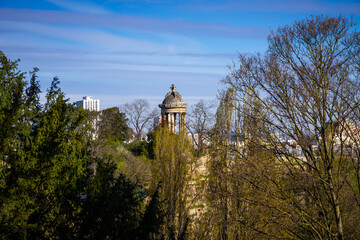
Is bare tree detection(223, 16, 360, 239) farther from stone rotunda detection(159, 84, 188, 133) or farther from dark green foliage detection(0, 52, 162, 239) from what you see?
stone rotunda detection(159, 84, 188, 133)

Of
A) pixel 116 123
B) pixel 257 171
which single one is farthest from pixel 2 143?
pixel 116 123

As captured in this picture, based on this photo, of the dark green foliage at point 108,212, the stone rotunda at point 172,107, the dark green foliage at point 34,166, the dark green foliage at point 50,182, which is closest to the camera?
the dark green foliage at point 108,212

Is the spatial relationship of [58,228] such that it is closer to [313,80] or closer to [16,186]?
[16,186]

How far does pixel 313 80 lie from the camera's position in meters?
10.1

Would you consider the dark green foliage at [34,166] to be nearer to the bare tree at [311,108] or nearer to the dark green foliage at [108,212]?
the dark green foliage at [108,212]

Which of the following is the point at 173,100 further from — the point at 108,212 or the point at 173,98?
the point at 108,212

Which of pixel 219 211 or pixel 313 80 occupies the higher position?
pixel 313 80

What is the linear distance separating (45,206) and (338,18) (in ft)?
28.5

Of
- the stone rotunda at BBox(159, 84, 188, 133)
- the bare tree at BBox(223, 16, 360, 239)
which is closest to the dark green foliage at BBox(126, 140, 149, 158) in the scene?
the stone rotunda at BBox(159, 84, 188, 133)

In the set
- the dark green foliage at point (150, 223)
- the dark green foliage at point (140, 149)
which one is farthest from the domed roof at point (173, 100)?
the dark green foliage at point (150, 223)

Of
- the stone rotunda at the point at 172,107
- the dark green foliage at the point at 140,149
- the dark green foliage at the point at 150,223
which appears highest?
the stone rotunda at the point at 172,107

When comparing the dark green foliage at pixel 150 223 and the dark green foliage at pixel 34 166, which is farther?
the dark green foliage at pixel 34 166

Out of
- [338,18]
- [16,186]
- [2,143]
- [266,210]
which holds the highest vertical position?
[338,18]

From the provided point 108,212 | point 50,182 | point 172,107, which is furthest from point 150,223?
point 172,107
